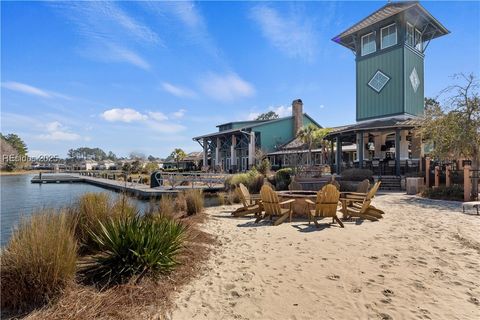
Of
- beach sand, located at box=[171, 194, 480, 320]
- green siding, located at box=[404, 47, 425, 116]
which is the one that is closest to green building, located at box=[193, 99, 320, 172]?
green siding, located at box=[404, 47, 425, 116]

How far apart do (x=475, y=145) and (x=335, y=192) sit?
10.4 meters

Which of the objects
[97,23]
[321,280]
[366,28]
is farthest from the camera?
[366,28]

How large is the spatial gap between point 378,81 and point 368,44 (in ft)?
10.2

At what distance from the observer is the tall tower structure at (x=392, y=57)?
833 inches

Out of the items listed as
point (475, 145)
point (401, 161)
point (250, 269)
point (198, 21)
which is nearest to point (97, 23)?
point (198, 21)

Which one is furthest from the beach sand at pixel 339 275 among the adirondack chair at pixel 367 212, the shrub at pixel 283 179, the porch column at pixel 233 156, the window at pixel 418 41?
the porch column at pixel 233 156

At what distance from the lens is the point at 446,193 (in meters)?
13.4

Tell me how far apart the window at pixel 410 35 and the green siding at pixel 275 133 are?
1860 centimetres

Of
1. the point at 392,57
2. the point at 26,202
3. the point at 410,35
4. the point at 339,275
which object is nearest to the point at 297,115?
the point at 392,57

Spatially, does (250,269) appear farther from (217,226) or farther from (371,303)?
(217,226)

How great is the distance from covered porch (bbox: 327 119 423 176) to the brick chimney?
14.4 metres

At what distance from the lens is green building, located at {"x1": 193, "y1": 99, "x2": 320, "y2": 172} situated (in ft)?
120

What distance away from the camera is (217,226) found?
322 inches

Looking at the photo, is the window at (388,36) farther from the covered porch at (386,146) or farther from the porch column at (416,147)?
the porch column at (416,147)
